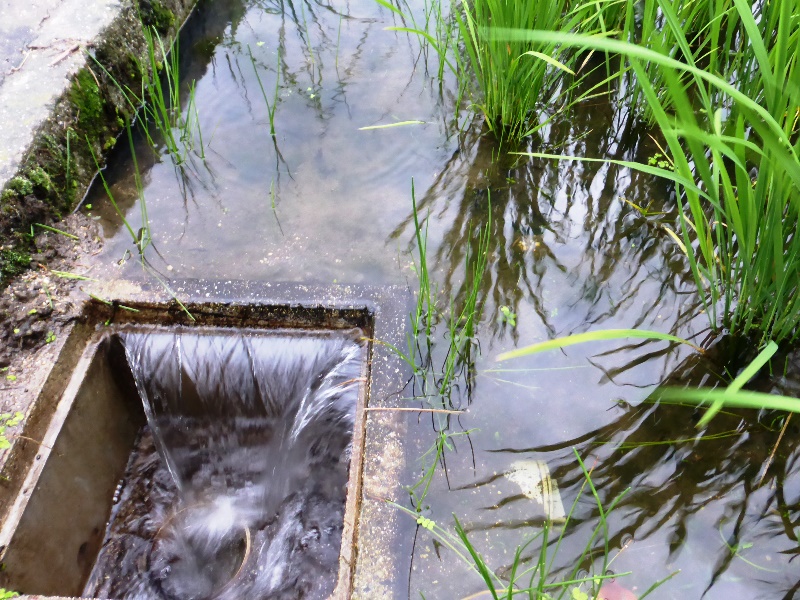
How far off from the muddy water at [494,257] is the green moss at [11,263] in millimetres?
272

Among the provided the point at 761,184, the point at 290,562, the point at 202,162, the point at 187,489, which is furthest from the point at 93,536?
the point at 761,184

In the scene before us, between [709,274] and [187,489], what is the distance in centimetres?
191

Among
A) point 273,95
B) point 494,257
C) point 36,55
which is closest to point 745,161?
point 494,257

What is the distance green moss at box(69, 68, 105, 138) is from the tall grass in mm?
1787

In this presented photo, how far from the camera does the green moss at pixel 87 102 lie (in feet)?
7.26

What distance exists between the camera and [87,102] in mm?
2268

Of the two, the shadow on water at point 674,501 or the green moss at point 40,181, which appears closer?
the shadow on water at point 674,501

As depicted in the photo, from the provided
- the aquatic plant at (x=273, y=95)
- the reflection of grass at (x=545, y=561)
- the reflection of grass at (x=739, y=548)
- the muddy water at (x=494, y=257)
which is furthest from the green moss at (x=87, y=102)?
the reflection of grass at (x=739, y=548)

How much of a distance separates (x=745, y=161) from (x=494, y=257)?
0.81 meters

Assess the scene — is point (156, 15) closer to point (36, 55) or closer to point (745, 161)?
point (36, 55)

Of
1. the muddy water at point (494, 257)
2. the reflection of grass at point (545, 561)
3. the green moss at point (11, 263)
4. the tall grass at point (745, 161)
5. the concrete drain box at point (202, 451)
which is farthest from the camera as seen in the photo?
the green moss at point (11, 263)

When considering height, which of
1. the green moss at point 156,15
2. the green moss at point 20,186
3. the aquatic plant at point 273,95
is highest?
the green moss at point 156,15

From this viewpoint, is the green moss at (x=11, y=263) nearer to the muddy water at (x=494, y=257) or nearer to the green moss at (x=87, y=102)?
the muddy water at (x=494, y=257)

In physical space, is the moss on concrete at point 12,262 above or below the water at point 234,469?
above
